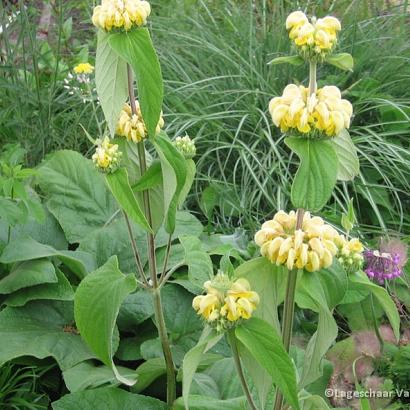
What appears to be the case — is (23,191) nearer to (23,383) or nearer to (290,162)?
(23,383)

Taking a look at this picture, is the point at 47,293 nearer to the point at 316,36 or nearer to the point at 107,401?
Result: the point at 107,401

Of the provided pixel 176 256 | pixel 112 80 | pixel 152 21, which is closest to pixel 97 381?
pixel 176 256

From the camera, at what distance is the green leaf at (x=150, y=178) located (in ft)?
3.93

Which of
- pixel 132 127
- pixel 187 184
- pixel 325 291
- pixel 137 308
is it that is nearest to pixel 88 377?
pixel 137 308

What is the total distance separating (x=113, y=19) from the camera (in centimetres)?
104

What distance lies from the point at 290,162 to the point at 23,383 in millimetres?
1210

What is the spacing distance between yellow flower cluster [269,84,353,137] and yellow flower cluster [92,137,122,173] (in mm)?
395

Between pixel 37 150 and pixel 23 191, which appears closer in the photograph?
pixel 23 191

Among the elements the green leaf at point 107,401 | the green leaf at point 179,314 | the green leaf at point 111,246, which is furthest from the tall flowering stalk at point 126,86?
the green leaf at point 111,246

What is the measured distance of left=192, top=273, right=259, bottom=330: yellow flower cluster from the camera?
0.89m

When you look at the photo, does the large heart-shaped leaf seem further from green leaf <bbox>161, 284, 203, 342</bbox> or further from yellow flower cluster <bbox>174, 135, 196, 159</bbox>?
green leaf <bbox>161, 284, 203, 342</bbox>

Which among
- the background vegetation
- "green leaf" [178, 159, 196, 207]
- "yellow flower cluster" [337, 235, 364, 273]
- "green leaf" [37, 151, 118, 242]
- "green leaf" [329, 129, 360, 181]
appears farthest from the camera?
the background vegetation

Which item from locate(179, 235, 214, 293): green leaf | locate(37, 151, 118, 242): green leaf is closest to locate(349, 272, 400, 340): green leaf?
locate(179, 235, 214, 293): green leaf

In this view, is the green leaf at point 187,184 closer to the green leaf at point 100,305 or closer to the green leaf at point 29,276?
the green leaf at point 100,305
